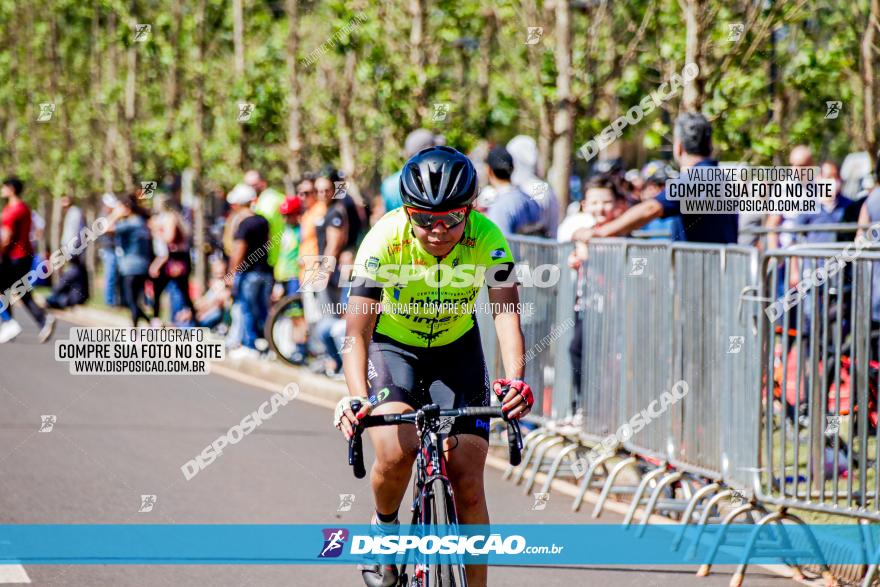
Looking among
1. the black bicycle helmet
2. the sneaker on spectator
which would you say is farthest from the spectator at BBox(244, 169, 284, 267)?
Result: the black bicycle helmet

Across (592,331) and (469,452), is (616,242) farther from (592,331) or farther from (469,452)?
(469,452)

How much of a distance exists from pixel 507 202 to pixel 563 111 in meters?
4.26

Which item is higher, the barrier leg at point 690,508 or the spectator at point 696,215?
the spectator at point 696,215

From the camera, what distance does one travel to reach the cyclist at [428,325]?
530 cm

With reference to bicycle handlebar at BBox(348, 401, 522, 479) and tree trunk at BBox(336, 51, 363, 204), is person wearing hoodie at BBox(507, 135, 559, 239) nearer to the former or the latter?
bicycle handlebar at BBox(348, 401, 522, 479)

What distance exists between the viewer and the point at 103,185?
37.4 meters

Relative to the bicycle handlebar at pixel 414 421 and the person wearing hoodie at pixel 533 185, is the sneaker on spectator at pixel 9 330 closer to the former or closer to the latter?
the person wearing hoodie at pixel 533 185

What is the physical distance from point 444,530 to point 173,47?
2217cm

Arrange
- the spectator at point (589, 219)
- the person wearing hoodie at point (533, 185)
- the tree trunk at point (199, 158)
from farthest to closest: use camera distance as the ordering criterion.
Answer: the tree trunk at point (199, 158) → the person wearing hoodie at point (533, 185) → the spectator at point (589, 219)

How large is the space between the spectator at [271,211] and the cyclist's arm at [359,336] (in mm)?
10972

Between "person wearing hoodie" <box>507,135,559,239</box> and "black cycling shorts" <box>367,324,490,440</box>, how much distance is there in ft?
17.7

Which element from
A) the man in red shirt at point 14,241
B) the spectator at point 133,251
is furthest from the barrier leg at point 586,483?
the man in red shirt at point 14,241

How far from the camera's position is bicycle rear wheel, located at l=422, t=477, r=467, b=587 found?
16.6 ft

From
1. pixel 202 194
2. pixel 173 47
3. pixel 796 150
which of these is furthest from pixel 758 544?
pixel 173 47
